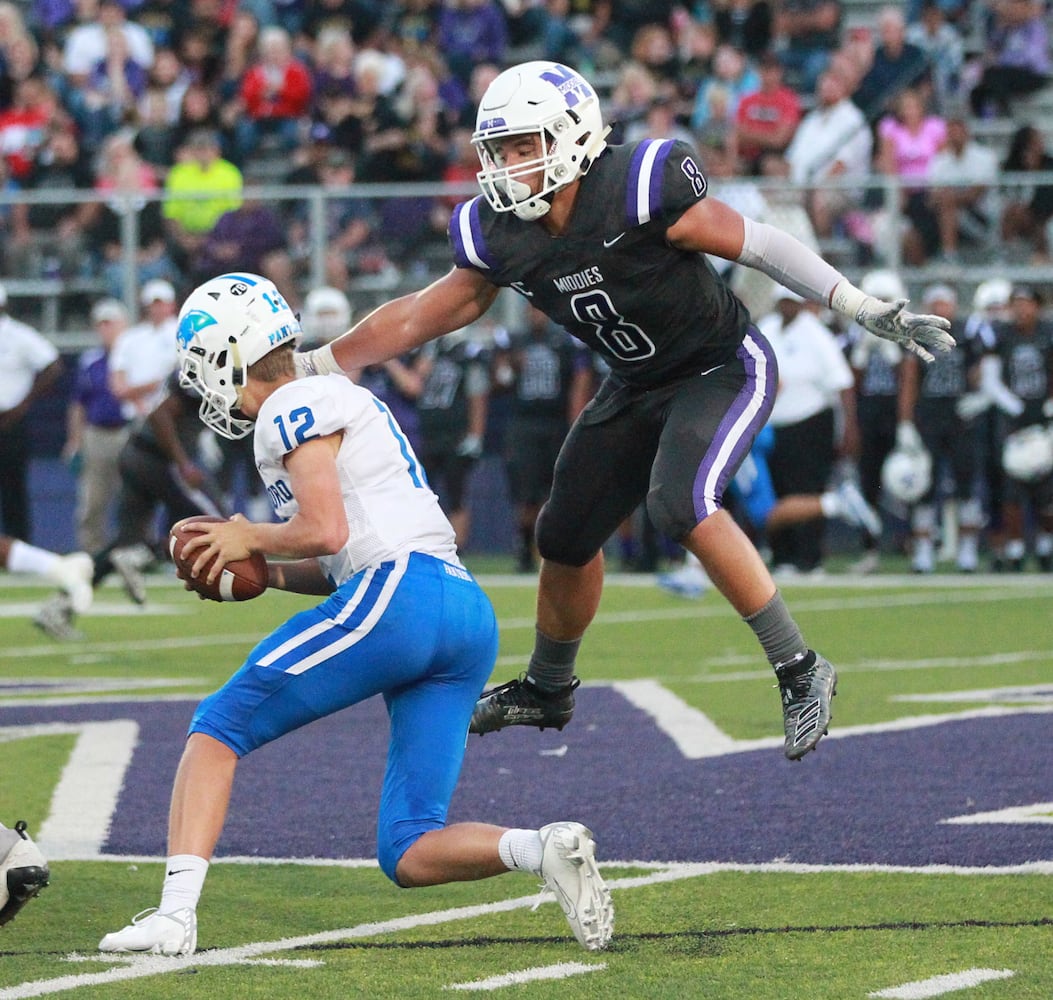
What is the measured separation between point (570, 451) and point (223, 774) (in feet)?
5.67

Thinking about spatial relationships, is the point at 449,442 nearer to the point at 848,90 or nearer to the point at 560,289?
the point at 848,90

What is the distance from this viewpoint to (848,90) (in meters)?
16.4

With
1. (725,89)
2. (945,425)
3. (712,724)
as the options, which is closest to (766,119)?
(725,89)

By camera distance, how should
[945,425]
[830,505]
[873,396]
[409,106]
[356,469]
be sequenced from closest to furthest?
[356,469] < [830,505] < [945,425] < [873,396] < [409,106]

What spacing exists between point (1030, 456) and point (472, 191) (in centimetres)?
472

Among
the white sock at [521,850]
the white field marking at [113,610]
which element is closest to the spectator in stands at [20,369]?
the white field marking at [113,610]

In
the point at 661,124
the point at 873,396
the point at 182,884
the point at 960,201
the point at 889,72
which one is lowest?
the point at 873,396

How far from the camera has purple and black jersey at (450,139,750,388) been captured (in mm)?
5352

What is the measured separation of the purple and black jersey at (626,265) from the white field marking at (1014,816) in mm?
1456

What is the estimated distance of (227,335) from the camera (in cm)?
454

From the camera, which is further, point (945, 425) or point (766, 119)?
point (766, 119)

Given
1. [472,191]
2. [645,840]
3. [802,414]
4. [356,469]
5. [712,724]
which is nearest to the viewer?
[356,469]

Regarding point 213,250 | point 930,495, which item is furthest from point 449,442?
point 930,495

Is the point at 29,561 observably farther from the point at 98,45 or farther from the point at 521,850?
the point at 98,45
